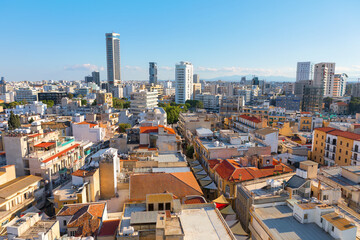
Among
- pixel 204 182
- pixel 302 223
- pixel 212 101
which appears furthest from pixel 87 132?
pixel 212 101

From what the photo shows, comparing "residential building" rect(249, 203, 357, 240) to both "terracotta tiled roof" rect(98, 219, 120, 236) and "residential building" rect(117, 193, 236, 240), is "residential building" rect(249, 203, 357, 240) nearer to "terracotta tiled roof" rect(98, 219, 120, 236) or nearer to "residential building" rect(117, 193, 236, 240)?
"residential building" rect(117, 193, 236, 240)

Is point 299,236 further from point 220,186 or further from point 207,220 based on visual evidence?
point 220,186

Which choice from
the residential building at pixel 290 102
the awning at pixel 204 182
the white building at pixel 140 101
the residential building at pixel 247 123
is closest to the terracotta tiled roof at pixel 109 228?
the awning at pixel 204 182

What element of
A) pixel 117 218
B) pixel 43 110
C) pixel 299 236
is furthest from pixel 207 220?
pixel 43 110

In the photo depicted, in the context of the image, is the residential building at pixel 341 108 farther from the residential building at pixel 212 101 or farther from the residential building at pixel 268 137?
the residential building at pixel 268 137

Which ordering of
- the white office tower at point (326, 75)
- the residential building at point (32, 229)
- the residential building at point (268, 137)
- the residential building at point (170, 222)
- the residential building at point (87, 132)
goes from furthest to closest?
the white office tower at point (326, 75)
the residential building at point (87, 132)
the residential building at point (268, 137)
the residential building at point (170, 222)
the residential building at point (32, 229)

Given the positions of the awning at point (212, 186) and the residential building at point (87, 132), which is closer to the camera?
the awning at point (212, 186)

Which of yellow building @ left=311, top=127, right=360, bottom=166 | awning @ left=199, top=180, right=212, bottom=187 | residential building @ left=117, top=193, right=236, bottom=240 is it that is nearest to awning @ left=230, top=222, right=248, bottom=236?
residential building @ left=117, top=193, right=236, bottom=240
